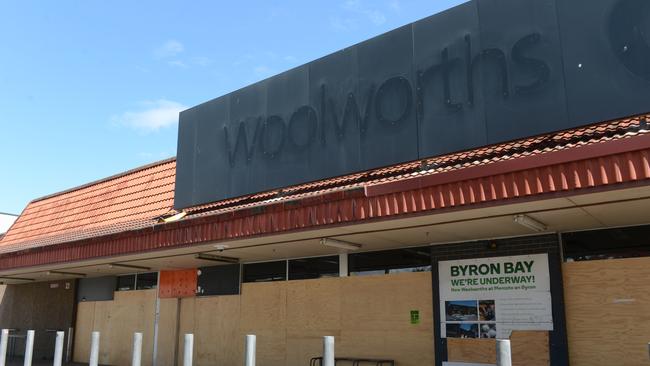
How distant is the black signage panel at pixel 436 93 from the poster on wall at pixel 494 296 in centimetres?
233

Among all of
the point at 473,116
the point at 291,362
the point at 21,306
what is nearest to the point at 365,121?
the point at 473,116

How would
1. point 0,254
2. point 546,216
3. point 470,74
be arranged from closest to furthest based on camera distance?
point 546,216 < point 470,74 < point 0,254

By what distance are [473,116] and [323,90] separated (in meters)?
3.15

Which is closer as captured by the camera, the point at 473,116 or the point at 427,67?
the point at 473,116

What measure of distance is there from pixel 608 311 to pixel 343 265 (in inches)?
207

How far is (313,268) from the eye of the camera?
Result: 1302 centimetres

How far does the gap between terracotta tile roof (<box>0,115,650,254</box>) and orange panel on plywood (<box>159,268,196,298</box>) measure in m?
1.92

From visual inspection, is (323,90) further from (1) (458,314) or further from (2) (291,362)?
(2) (291,362)

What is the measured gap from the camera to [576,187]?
659 centimetres

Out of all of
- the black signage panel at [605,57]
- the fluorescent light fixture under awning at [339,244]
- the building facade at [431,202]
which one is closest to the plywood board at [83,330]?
the building facade at [431,202]

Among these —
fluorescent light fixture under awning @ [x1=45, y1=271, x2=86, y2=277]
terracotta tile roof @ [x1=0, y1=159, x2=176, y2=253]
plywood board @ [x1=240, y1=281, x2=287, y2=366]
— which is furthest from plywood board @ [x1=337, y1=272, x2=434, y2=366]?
fluorescent light fixture under awning @ [x1=45, y1=271, x2=86, y2=277]

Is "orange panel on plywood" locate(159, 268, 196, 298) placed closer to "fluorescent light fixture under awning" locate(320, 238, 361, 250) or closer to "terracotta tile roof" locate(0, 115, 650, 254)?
"terracotta tile roof" locate(0, 115, 650, 254)

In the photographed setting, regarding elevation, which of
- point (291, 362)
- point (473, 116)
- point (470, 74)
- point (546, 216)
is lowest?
point (291, 362)

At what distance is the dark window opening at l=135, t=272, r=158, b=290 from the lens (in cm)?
1670
